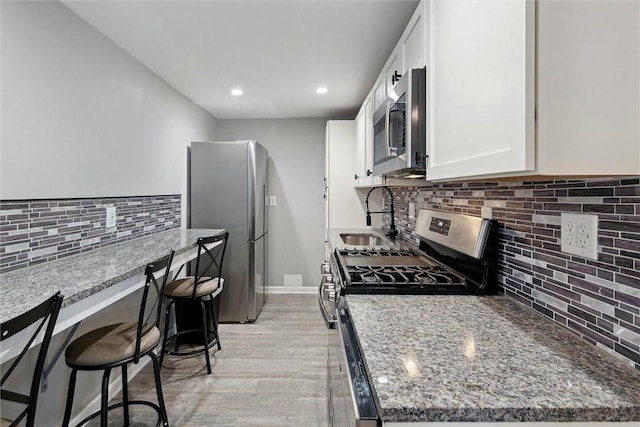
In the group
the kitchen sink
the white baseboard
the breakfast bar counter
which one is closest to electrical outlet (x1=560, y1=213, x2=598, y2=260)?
the breakfast bar counter

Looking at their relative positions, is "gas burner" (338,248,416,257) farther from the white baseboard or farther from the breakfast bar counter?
the white baseboard

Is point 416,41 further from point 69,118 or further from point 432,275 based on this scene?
point 69,118

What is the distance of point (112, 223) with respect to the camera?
2.06 metres

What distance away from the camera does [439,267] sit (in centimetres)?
156

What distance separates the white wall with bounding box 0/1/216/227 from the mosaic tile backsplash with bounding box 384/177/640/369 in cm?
204

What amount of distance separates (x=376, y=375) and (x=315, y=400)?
154 cm

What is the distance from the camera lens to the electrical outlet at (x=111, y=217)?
6.66 ft

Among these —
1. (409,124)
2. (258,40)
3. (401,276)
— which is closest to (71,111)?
(258,40)

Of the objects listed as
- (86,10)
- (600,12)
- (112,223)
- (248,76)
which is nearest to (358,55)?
(248,76)

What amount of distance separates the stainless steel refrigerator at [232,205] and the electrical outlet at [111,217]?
107cm

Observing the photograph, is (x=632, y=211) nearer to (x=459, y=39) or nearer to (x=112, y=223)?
(x=459, y=39)

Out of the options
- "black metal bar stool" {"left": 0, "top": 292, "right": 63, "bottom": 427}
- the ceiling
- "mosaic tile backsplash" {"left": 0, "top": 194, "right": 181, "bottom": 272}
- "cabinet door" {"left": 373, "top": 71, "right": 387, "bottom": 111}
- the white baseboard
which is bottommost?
the white baseboard

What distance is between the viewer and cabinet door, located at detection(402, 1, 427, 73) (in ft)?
4.20

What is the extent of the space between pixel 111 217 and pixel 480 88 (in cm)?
216
